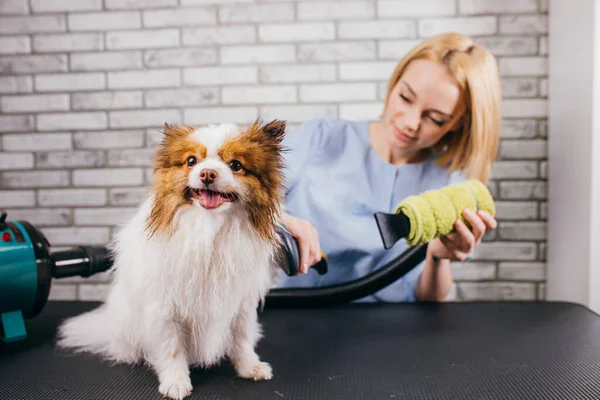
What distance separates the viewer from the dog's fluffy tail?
105 cm

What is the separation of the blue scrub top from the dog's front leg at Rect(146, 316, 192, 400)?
2.54 ft

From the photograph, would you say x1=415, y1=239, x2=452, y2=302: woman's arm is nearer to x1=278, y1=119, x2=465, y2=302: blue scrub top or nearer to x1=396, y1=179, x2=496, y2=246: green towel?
x1=278, y1=119, x2=465, y2=302: blue scrub top

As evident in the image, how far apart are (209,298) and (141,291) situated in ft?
0.43

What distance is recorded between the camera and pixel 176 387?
0.87 m

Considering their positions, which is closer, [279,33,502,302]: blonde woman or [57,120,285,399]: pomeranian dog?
[57,120,285,399]: pomeranian dog

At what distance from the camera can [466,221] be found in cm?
123

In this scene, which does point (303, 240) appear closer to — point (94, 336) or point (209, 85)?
point (94, 336)

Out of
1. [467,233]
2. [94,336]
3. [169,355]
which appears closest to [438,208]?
[467,233]

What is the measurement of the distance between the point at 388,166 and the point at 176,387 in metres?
1.05

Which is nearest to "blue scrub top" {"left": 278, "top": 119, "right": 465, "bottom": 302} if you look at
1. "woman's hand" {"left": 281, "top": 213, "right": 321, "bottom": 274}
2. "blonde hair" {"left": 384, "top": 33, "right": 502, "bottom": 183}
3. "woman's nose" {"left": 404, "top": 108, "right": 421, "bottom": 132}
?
"blonde hair" {"left": 384, "top": 33, "right": 502, "bottom": 183}

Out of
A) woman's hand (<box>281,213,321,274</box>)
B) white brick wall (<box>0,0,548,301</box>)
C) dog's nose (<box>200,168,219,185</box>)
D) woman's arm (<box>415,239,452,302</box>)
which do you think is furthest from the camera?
white brick wall (<box>0,0,548,301</box>)

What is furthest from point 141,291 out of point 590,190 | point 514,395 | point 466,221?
point 590,190

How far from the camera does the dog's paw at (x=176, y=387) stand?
0.86 meters

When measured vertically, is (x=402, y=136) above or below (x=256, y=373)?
above
